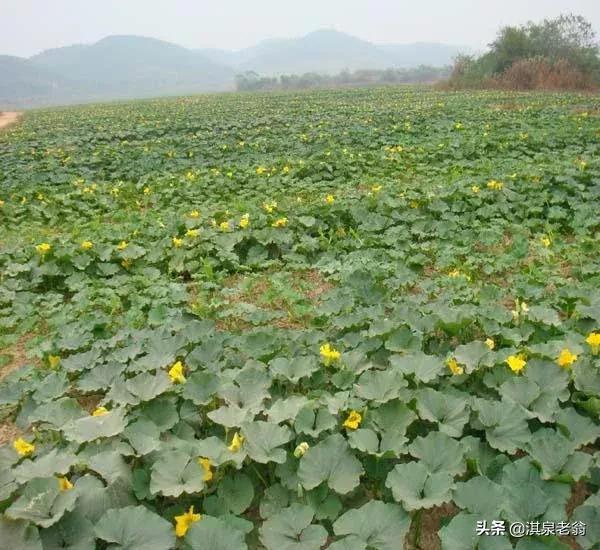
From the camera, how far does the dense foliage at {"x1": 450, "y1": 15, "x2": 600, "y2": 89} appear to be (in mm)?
31641

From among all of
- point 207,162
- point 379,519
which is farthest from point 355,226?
point 207,162

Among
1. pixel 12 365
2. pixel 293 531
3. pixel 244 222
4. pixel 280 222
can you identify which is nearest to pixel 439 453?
pixel 293 531

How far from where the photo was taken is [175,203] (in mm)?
8133

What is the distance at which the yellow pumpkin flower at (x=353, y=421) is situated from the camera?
2.62 meters

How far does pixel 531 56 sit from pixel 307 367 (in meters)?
37.6

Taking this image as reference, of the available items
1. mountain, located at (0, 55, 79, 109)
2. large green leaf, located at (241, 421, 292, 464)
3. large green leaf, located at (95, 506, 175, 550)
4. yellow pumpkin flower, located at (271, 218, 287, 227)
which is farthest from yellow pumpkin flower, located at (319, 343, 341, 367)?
mountain, located at (0, 55, 79, 109)

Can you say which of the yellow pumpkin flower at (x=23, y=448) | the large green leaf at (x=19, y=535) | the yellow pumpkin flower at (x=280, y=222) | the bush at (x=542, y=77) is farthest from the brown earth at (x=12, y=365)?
the bush at (x=542, y=77)

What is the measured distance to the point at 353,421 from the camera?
2648 millimetres

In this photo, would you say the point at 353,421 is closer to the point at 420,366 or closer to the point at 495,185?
the point at 420,366

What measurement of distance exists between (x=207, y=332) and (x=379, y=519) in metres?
1.94

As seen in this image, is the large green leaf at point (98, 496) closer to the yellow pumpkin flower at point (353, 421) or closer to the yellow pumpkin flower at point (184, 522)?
the yellow pumpkin flower at point (184, 522)

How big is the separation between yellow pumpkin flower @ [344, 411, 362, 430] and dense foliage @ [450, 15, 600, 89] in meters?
32.8

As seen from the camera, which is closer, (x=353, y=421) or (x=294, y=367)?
(x=353, y=421)

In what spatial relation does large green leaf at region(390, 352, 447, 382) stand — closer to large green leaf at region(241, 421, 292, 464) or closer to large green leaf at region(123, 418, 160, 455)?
large green leaf at region(241, 421, 292, 464)
